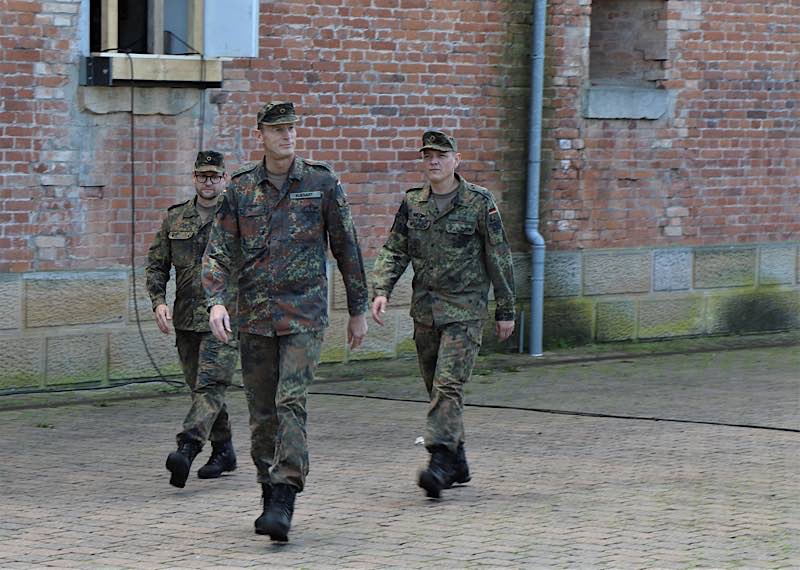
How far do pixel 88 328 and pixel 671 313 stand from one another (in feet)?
19.5

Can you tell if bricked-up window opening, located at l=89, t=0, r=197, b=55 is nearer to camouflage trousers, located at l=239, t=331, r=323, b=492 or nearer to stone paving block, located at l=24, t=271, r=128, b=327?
stone paving block, located at l=24, t=271, r=128, b=327

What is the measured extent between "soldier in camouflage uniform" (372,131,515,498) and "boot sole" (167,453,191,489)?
49.2 inches

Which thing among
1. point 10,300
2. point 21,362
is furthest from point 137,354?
point 10,300

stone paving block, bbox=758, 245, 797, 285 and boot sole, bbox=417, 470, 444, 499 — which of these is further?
stone paving block, bbox=758, 245, 797, 285

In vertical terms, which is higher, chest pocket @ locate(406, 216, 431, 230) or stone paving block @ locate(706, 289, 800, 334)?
chest pocket @ locate(406, 216, 431, 230)

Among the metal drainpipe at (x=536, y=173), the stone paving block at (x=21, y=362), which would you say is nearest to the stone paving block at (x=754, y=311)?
the metal drainpipe at (x=536, y=173)

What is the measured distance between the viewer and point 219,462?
28.9ft

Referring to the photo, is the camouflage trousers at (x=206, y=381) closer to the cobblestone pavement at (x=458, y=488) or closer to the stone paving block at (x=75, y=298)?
the cobblestone pavement at (x=458, y=488)

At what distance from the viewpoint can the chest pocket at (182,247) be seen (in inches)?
347

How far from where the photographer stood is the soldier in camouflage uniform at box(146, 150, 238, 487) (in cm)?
861

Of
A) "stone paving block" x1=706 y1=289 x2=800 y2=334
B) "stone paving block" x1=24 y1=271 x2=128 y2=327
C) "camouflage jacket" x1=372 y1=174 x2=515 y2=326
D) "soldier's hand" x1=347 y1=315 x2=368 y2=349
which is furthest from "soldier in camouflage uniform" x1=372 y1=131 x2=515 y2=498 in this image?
"stone paving block" x1=706 y1=289 x2=800 y2=334

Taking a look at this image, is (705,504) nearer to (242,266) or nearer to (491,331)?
(242,266)

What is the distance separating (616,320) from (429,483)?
710 centimetres

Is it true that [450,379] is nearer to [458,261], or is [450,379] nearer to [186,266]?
[458,261]
